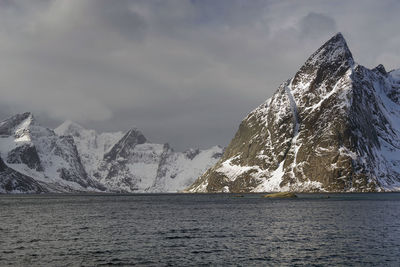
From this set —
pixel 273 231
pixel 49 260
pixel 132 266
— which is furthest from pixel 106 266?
pixel 273 231

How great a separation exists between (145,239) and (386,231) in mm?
42438

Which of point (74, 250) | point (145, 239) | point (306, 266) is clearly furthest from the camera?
point (145, 239)

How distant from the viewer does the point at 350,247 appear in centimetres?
6034

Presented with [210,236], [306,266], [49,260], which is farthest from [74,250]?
[306,266]

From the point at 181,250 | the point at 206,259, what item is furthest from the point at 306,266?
the point at 181,250

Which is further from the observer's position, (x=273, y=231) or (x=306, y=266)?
(x=273, y=231)

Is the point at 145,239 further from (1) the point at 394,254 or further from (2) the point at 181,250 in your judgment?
(1) the point at 394,254

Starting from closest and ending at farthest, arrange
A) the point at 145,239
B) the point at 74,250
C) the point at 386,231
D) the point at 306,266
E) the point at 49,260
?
1. the point at 306,266
2. the point at 49,260
3. the point at 74,250
4. the point at 145,239
5. the point at 386,231

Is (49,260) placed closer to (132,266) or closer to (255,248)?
(132,266)

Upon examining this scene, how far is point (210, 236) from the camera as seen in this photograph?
73.6m

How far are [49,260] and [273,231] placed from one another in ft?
137

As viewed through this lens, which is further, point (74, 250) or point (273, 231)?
point (273, 231)

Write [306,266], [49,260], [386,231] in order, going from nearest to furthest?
[306,266]
[49,260]
[386,231]

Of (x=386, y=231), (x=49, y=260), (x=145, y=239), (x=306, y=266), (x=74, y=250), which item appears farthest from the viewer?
(x=386, y=231)
